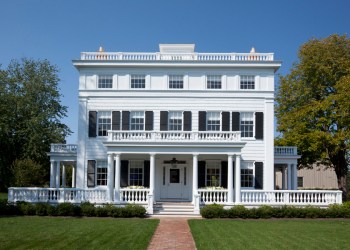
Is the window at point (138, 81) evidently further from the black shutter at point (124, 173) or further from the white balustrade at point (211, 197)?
the white balustrade at point (211, 197)

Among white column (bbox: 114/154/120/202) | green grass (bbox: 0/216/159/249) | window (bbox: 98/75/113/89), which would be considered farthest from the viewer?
window (bbox: 98/75/113/89)

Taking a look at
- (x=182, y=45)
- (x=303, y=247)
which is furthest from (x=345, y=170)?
(x=303, y=247)

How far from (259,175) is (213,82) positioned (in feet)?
23.6

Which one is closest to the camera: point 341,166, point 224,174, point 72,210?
point 72,210

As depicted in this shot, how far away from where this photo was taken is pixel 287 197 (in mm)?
25438

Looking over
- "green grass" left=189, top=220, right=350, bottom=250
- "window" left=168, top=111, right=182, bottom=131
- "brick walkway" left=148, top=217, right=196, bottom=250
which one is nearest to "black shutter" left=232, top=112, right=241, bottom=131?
"window" left=168, top=111, right=182, bottom=131

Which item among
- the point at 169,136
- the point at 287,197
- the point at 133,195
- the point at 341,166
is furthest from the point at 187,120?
the point at 341,166

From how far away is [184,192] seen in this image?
93.8ft

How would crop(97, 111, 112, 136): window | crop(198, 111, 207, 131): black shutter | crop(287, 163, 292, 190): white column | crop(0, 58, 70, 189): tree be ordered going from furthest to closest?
1. crop(0, 58, 70, 189): tree
2. crop(287, 163, 292, 190): white column
3. crop(97, 111, 112, 136): window
4. crop(198, 111, 207, 131): black shutter

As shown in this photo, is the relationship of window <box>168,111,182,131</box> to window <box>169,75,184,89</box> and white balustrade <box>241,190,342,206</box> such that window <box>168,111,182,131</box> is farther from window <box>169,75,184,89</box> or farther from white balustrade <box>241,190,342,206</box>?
white balustrade <box>241,190,342,206</box>

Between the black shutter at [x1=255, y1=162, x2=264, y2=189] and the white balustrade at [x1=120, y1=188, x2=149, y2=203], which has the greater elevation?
the black shutter at [x1=255, y1=162, x2=264, y2=189]

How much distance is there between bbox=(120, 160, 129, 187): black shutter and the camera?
28263mm

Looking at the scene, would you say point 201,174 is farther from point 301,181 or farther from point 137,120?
point 301,181

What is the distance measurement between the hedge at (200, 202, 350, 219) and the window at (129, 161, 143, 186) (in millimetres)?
6655
